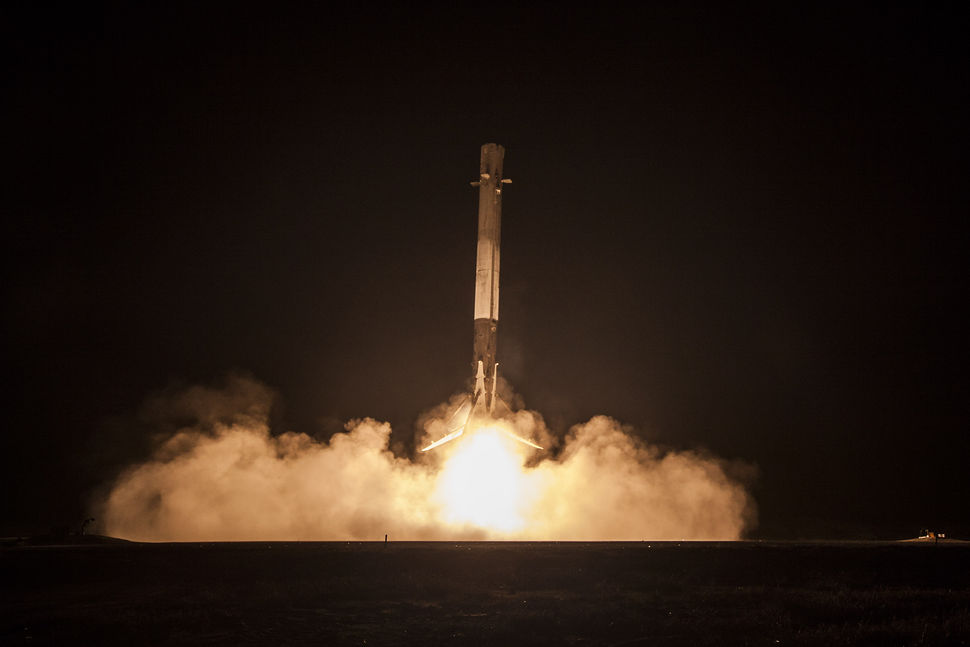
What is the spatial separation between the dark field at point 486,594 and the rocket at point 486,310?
803cm

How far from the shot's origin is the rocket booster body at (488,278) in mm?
30266

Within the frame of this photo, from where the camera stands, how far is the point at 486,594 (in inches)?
665

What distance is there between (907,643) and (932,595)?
412 centimetres

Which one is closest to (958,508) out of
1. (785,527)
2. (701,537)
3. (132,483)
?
(785,527)

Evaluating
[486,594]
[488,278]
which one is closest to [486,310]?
[488,278]

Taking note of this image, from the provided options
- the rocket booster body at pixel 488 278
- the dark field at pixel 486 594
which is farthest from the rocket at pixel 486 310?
the dark field at pixel 486 594

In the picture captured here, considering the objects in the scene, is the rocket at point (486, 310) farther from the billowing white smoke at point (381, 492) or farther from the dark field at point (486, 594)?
the dark field at point (486, 594)

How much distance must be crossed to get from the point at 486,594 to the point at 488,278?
16.6 meters

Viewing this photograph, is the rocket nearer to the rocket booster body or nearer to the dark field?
the rocket booster body

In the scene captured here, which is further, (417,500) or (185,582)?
(417,500)

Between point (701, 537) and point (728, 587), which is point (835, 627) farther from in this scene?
point (701, 537)

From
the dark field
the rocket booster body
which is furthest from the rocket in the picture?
the dark field

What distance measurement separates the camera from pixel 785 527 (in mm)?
36406

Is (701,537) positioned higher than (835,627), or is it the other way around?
(701,537)
